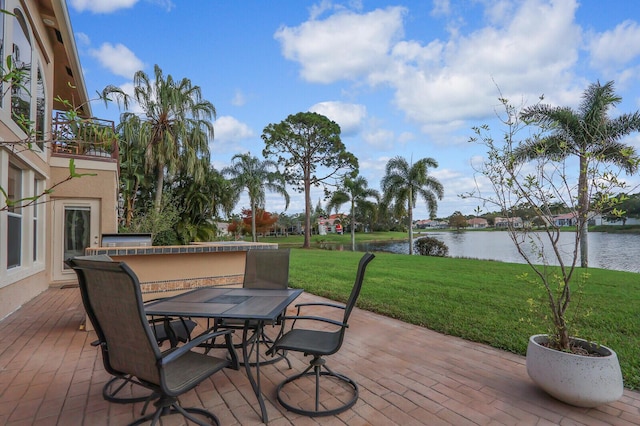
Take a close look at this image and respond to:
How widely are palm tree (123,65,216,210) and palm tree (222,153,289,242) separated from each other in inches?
373

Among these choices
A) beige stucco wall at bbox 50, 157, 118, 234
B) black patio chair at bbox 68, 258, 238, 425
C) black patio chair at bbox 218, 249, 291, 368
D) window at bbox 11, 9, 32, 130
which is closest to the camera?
black patio chair at bbox 68, 258, 238, 425

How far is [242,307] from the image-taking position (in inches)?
112

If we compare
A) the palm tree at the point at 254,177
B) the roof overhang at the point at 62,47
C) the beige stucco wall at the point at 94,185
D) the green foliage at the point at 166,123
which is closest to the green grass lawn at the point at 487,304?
the beige stucco wall at the point at 94,185

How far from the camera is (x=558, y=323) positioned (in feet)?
8.68

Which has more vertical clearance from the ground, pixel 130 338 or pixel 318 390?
pixel 130 338

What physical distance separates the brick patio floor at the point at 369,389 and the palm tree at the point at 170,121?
44.5 ft

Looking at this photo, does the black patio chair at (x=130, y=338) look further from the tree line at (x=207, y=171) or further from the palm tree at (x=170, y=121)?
the palm tree at (x=170, y=121)

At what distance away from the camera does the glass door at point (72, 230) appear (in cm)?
786

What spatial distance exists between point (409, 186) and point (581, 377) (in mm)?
20741

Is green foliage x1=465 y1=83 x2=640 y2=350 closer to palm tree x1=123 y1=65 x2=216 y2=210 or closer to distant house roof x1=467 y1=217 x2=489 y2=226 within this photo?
distant house roof x1=467 y1=217 x2=489 y2=226

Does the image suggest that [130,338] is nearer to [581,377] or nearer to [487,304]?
[581,377]

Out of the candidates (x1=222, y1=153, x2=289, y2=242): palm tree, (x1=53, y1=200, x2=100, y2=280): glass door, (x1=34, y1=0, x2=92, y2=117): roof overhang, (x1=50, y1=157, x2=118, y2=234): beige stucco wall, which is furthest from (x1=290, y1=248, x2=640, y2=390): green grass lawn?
(x1=222, y1=153, x2=289, y2=242): palm tree

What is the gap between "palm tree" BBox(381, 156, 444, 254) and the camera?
22203 millimetres

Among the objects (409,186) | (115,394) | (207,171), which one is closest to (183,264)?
(115,394)
